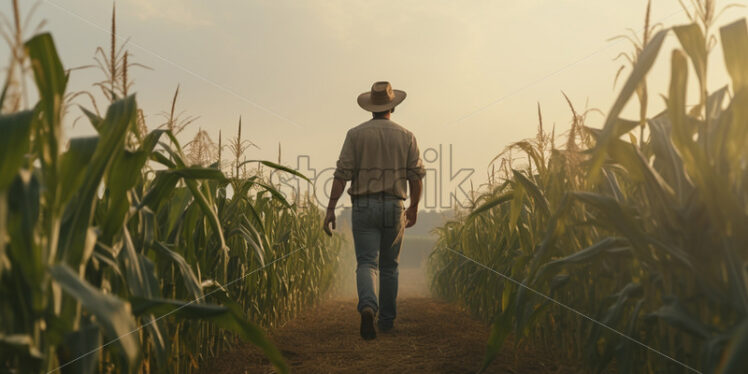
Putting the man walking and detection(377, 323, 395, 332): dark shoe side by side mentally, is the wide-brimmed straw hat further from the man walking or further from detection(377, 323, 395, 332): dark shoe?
detection(377, 323, 395, 332): dark shoe

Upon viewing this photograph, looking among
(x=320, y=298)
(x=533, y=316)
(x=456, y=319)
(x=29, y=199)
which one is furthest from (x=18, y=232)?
(x=320, y=298)

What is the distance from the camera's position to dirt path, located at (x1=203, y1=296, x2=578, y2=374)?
2.21m

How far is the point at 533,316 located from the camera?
179 cm

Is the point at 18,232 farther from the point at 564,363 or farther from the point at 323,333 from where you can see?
the point at 323,333

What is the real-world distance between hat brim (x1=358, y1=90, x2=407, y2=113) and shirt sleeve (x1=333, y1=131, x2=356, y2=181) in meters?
0.34

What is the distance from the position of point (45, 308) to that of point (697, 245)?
1.63 m

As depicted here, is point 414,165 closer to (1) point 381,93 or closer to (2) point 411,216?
(2) point 411,216

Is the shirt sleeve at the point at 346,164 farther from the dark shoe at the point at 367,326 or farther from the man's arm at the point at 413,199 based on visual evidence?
the dark shoe at the point at 367,326

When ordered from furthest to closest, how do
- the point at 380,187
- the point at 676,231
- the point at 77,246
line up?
the point at 380,187
the point at 676,231
the point at 77,246

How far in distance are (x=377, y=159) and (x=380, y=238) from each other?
0.58 metres

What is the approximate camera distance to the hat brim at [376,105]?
3.61 metres

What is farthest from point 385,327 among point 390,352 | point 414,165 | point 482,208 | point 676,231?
point 676,231

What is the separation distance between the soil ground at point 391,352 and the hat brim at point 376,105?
1.66 meters

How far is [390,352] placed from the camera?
263cm
